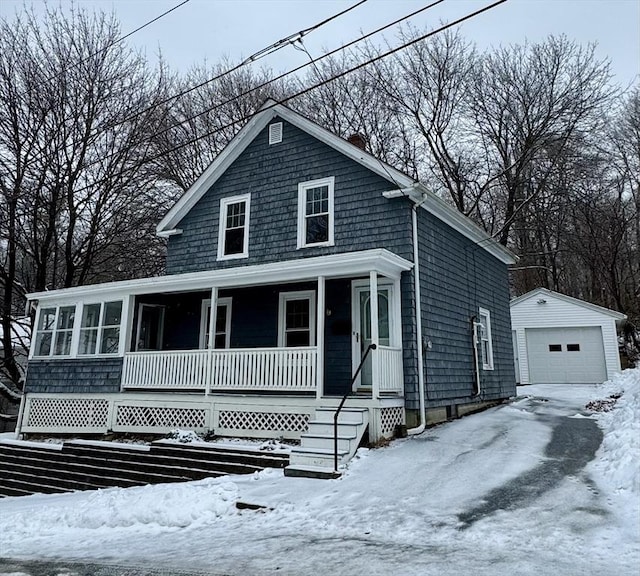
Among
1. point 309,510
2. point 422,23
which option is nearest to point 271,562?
point 309,510

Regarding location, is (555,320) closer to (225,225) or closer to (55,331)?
(225,225)

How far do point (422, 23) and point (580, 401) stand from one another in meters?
19.3

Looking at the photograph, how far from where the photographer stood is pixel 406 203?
1005 cm

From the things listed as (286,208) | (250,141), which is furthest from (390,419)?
(250,141)

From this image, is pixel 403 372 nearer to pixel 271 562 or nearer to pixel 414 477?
pixel 414 477

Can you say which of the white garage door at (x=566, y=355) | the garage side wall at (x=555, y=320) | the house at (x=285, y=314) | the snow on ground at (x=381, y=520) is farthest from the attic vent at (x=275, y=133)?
the white garage door at (x=566, y=355)

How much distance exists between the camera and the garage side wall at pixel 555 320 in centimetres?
1836

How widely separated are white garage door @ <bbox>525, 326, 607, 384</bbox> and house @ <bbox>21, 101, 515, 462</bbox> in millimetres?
6758

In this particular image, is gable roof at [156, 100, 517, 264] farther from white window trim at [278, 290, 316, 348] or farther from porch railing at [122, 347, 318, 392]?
porch railing at [122, 347, 318, 392]

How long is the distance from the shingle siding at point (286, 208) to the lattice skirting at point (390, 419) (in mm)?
3098

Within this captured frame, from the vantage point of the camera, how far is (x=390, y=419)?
8766 millimetres

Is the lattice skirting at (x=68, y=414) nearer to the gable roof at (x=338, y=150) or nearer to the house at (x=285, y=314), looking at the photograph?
the house at (x=285, y=314)

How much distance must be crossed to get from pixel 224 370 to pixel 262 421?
132cm

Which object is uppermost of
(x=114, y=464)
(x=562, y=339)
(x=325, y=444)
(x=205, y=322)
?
(x=562, y=339)
